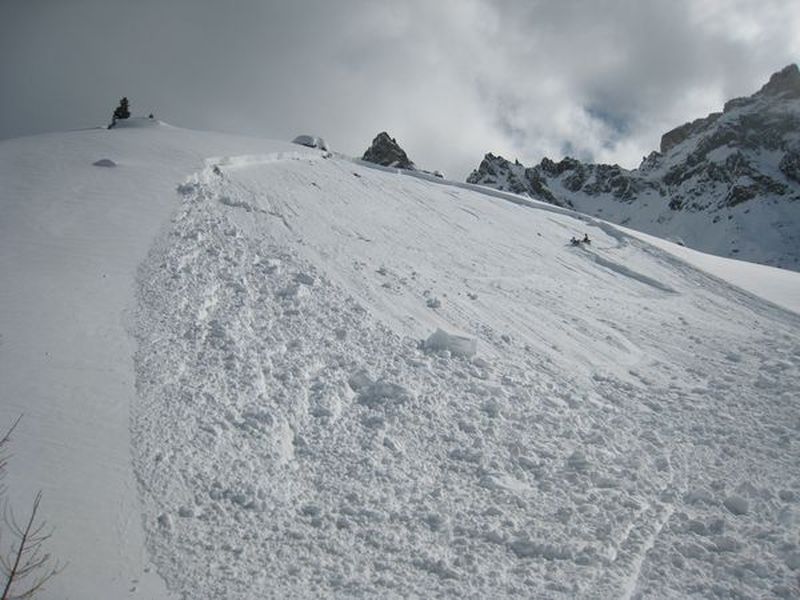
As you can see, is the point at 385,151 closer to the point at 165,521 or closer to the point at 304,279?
the point at 304,279

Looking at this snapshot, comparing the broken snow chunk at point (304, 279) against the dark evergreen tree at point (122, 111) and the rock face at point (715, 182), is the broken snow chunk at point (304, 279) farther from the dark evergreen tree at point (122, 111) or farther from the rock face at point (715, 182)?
the rock face at point (715, 182)

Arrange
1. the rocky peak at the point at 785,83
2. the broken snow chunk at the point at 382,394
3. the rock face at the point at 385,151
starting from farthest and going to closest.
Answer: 1. the rocky peak at the point at 785,83
2. the rock face at the point at 385,151
3. the broken snow chunk at the point at 382,394

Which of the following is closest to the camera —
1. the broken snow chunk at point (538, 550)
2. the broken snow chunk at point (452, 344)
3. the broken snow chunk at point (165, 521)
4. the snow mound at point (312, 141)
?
the broken snow chunk at point (165, 521)

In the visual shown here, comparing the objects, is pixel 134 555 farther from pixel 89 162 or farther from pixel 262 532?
pixel 89 162

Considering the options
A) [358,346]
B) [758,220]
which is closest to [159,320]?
[358,346]

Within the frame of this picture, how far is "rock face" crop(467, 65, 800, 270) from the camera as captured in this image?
320ft

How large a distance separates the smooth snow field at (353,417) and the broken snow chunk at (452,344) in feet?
0.11

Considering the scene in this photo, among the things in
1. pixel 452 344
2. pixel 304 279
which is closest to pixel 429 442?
pixel 452 344

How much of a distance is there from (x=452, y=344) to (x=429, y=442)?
231 centimetres

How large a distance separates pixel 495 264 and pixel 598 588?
959 cm

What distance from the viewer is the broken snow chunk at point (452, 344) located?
25.5 ft

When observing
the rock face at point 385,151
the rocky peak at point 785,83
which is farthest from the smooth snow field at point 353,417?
the rocky peak at point 785,83

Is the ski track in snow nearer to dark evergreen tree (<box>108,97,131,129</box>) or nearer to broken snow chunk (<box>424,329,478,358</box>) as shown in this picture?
broken snow chunk (<box>424,329,478,358</box>)

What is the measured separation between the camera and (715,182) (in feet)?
380
